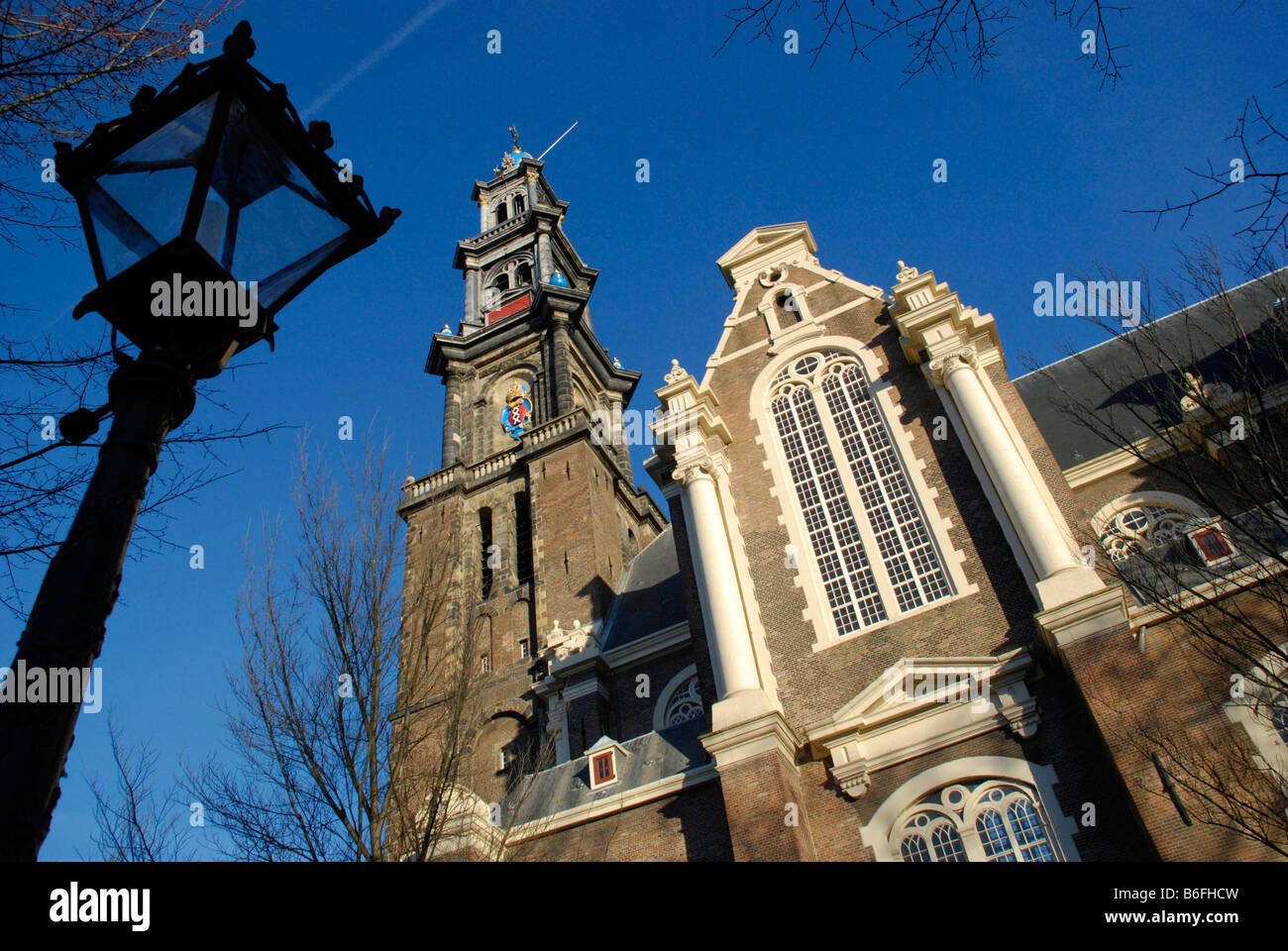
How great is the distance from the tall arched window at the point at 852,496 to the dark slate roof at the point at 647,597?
6.66 m

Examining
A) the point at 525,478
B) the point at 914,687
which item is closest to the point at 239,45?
the point at 914,687

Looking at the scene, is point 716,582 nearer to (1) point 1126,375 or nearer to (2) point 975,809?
(2) point 975,809

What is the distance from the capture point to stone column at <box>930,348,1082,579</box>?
14.8 m

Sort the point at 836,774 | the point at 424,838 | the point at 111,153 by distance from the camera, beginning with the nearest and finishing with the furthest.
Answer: the point at 111,153, the point at 424,838, the point at 836,774

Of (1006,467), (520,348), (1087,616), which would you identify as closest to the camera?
(1087,616)

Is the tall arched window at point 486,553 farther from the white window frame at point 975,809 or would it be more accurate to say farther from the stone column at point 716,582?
the white window frame at point 975,809

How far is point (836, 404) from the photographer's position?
65.9 ft

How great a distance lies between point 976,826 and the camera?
44.8 ft

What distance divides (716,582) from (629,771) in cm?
402

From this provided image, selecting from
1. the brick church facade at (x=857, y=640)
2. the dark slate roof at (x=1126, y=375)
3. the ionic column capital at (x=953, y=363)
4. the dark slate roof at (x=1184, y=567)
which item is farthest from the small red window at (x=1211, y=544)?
the ionic column capital at (x=953, y=363)

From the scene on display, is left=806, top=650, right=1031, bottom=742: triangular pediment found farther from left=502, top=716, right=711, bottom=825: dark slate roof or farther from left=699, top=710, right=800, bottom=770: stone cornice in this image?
left=502, top=716, right=711, bottom=825: dark slate roof
